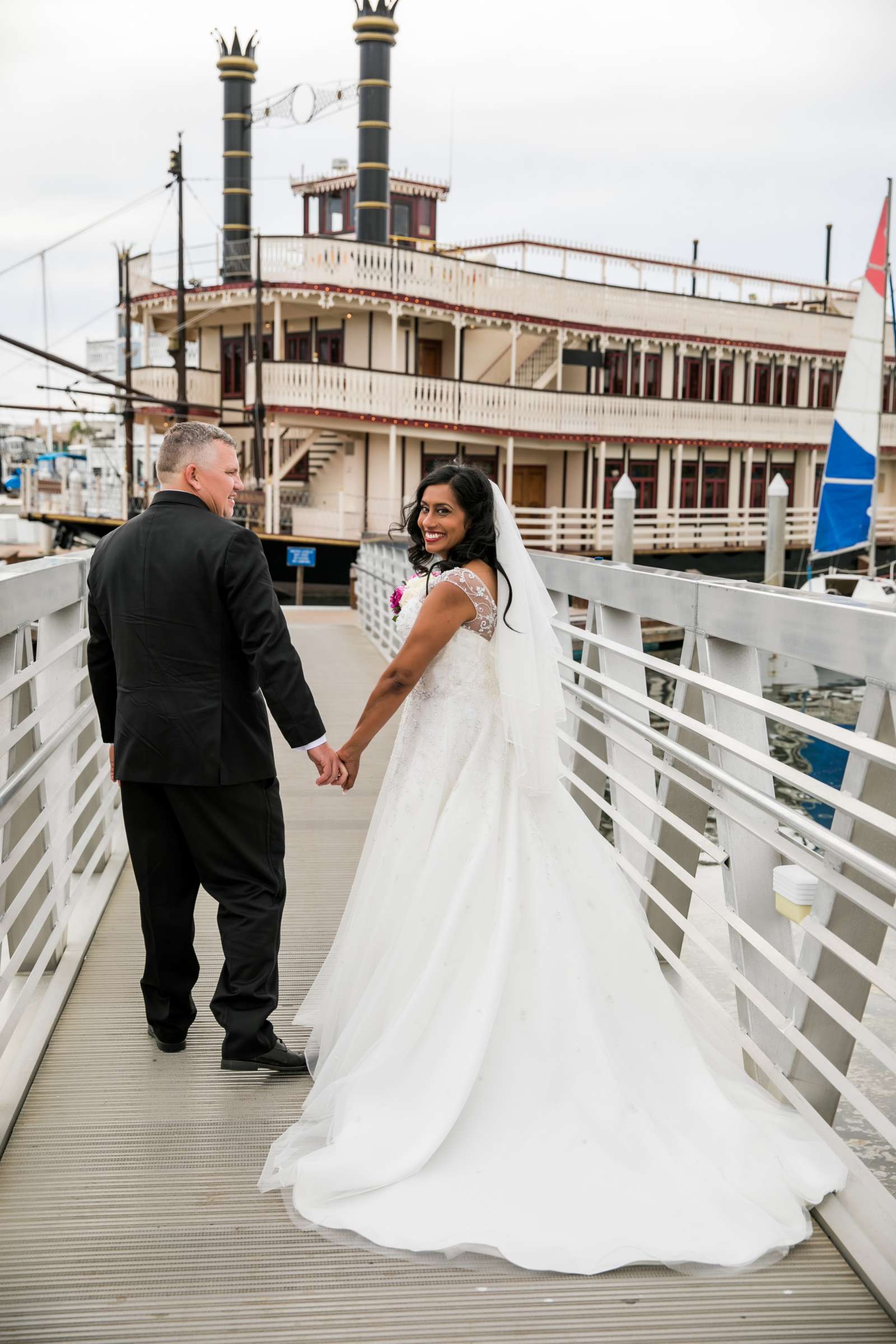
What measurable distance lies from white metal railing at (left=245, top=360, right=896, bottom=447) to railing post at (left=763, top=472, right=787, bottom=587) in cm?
799

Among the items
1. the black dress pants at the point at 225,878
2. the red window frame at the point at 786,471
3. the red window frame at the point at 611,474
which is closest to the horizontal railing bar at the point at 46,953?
the black dress pants at the point at 225,878

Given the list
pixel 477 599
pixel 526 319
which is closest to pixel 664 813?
pixel 477 599

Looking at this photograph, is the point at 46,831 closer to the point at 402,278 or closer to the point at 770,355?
the point at 402,278

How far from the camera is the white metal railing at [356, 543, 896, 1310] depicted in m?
2.41

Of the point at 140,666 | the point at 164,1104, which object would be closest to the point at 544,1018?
the point at 164,1104

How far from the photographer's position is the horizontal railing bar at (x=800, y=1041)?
2.33 metres

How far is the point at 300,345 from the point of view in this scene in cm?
3028

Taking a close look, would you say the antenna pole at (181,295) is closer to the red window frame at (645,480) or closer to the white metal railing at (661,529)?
the white metal railing at (661,529)

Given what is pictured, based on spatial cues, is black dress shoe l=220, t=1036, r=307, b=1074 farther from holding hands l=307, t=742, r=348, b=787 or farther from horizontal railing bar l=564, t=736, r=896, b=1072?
horizontal railing bar l=564, t=736, r=896, b=1072

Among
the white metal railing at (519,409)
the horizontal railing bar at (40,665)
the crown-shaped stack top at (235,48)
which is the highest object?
the crown-shaped stack top at (235,48)

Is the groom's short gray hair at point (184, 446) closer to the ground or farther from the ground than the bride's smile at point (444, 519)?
farther from the ground

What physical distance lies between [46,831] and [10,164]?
7943 centimetres

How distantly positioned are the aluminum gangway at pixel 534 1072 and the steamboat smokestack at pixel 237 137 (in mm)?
31606

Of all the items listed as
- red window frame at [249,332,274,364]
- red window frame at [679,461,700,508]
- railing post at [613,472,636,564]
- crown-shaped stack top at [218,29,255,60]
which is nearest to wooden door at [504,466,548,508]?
red window frame at [679,461,700,508]
